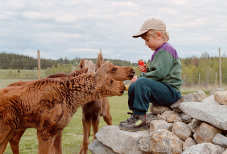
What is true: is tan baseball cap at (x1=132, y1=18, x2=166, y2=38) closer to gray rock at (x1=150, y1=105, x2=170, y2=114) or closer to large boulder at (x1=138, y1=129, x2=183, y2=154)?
gray rock at (x1=150, y1=105, x2=170, y2=114)

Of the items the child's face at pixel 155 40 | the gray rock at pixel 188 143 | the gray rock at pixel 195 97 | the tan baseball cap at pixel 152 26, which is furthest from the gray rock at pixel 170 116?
the tan baseball cap at pixel 152 26

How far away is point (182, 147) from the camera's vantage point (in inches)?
186

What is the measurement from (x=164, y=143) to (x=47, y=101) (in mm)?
2030

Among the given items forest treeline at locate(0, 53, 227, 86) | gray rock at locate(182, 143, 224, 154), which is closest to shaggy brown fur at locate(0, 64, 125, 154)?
gray rock at locate(182, 143, 224, 154)

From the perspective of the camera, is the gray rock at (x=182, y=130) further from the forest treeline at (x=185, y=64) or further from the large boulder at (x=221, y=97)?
the forest treeline at (x=185, y=64)

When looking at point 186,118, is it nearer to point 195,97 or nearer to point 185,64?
point 195,97

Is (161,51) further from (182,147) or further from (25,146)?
(25,146)

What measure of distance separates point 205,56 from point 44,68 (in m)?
27.2

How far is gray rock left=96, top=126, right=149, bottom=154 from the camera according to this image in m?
5.11

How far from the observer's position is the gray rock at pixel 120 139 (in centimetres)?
511

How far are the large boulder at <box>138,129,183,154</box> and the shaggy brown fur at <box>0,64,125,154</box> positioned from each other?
0.97 meters

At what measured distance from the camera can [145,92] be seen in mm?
5047

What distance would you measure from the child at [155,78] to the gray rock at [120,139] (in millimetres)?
141

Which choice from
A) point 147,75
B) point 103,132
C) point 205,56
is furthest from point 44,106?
point 205,56
